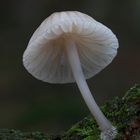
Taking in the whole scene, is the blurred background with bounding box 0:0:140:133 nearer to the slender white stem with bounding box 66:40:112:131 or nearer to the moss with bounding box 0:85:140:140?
the moss with bounding box 0:85:140:140

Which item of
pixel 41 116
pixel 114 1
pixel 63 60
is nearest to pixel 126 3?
pixel 114 1

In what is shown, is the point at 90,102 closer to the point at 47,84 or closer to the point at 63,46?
the point at 63,46

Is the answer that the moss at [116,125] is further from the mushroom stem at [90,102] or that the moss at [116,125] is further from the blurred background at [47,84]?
the blurred background at [47,84]

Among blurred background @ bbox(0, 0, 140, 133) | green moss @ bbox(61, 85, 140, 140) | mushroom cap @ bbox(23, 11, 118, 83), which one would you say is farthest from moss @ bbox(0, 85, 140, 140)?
blurred background @ bbox(0, 0, 140, 133)

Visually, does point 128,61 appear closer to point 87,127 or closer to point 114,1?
point 114,1

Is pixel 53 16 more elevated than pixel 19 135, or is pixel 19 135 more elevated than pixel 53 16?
pixel 53 16

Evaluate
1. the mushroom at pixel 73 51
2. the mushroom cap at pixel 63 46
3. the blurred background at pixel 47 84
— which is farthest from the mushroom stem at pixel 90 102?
the blurred background at pixel 47 84

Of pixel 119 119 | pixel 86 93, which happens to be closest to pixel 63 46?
pixel 86 93
